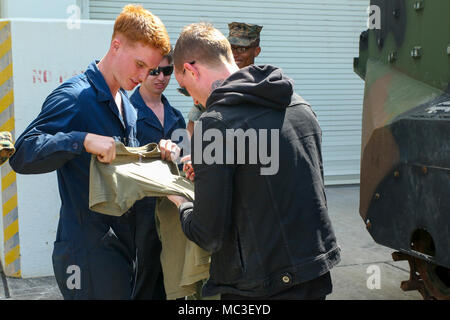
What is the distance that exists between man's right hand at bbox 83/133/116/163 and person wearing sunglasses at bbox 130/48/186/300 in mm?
527

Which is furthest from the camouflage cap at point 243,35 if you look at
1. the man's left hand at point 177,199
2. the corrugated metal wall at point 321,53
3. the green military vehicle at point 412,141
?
the corrugated metal wall at point 321,53

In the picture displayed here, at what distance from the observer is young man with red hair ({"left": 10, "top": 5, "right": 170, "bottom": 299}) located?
2568 mm

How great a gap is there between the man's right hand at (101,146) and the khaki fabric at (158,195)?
0.24 feet

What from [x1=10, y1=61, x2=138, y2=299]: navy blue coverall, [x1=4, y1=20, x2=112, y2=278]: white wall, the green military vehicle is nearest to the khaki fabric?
[x1=10, y1=61, x2=138, y2=299]: navy blue coverall

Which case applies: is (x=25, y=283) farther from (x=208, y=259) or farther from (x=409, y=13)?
(x=409, y=13)

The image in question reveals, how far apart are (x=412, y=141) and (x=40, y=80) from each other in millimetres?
3272

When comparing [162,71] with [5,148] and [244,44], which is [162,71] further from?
[5,148]

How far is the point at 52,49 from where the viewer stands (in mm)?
5230

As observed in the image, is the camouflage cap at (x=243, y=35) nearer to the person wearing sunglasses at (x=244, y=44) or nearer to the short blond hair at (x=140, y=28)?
the person wearing sunglasses at (x=244, y=44)

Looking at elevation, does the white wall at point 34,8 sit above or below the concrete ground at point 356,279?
above

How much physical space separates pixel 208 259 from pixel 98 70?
1.03m

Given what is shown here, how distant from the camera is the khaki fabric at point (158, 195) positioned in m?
2.54

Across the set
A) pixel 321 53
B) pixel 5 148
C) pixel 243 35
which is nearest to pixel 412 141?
pixel 243 35

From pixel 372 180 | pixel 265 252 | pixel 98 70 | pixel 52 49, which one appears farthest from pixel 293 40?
pixel 265 252
